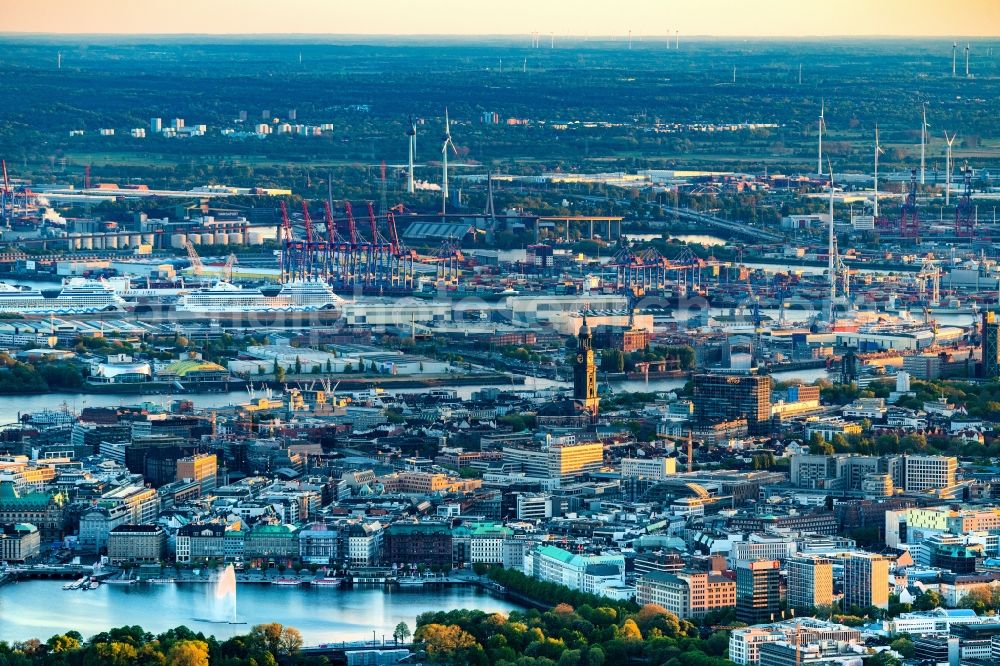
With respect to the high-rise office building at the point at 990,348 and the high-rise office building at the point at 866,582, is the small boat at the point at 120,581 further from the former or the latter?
the high-rise office building at the point at 990,348

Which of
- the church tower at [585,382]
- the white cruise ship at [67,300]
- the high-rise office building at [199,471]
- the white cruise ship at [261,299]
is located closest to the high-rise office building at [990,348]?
the church tower at [585,382]

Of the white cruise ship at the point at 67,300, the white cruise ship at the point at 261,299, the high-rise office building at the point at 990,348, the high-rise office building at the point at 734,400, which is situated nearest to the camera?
the high-rise office building at the point at 734,400

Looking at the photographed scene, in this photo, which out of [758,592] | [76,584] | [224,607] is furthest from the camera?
[76,584]

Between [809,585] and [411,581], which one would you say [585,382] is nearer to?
[411,581]

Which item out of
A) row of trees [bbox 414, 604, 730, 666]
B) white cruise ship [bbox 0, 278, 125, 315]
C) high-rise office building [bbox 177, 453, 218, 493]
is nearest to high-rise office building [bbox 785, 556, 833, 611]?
row of trees [bbox 414, 604, 730, 666]

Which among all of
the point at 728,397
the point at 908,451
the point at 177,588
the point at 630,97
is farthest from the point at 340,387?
the point at 630,97

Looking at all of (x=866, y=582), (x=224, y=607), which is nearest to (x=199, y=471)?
(x=224, y=607)
